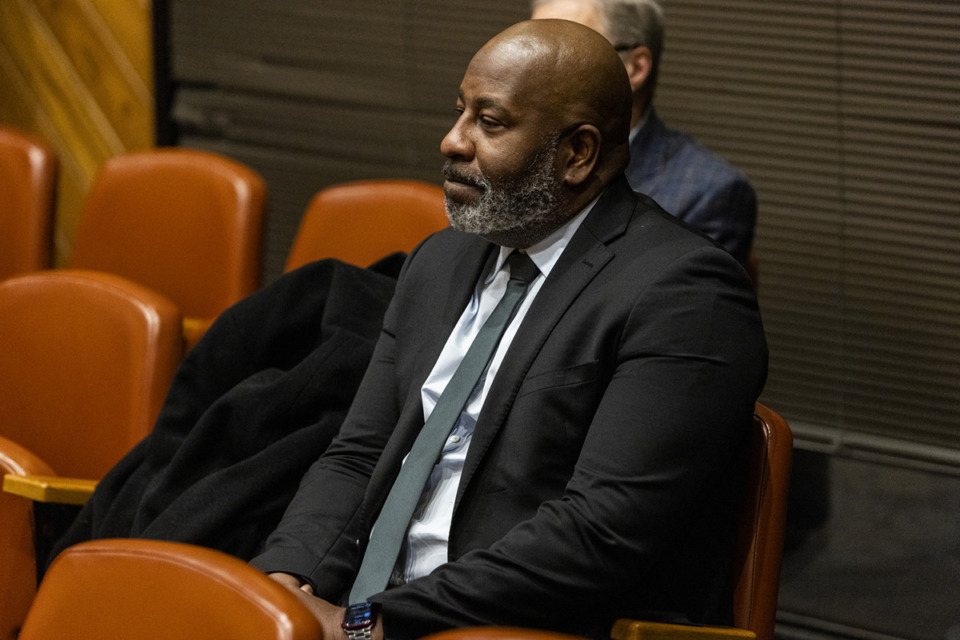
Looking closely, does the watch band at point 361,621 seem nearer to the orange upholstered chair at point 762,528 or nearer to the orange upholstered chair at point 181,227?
the orange upholstered chair at point 762,528

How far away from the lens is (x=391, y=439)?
1.64 metres

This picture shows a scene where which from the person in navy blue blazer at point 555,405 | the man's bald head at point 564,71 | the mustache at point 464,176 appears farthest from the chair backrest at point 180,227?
the man's bald head at point 564,71

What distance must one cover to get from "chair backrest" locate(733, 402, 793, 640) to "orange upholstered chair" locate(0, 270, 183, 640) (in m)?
1.14

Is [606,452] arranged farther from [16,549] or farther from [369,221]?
[369,221]

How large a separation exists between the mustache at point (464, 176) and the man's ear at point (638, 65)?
0.82 metres

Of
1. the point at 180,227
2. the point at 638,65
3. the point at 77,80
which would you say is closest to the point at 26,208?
the point at 180,227

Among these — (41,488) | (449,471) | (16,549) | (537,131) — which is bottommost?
(16,549)

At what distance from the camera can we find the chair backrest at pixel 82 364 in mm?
2053

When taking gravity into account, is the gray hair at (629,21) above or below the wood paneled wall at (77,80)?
above

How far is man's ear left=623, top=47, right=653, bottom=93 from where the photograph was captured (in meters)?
2.27

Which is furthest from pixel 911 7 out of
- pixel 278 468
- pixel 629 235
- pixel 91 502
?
pixel 91 502

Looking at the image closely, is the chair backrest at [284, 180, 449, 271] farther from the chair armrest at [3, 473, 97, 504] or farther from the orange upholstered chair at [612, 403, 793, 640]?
the orange upholstered chair at [612, 403, 793, 640]

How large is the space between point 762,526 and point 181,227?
193cm

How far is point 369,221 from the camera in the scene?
2.67 metres
